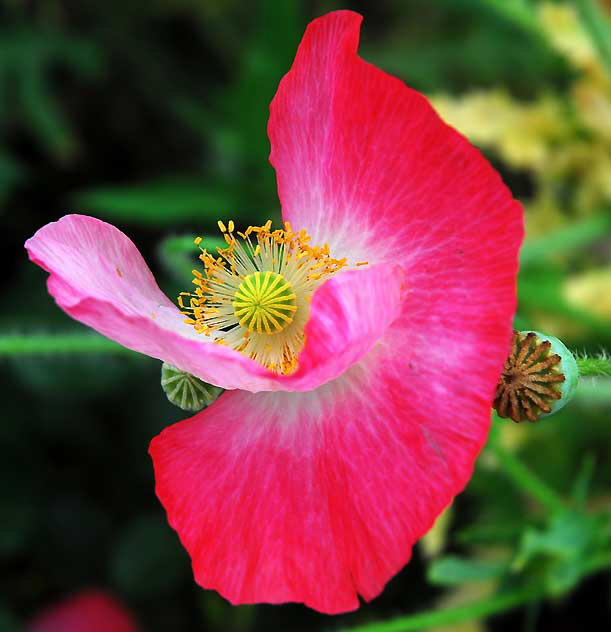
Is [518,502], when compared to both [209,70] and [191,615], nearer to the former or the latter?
[191,615]

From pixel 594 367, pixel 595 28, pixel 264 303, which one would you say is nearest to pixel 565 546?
pixel 594 367

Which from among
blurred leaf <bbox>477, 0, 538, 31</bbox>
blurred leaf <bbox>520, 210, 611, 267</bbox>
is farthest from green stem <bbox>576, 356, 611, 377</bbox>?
blurred leaf <bbox>477, 0, 538, 31</bbox>

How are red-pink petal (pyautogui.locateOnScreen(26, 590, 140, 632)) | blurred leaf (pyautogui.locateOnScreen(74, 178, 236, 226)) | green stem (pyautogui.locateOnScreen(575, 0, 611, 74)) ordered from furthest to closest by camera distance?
blurred leaf (pyautogui.locateOnScreen(74, 178, 236, 226)), red-pink petal (pyautogui.locateOnScreen(26, 590, 140, 632)), green stem (pyautogui.locateOnScreen(575, 0, 611, 74))

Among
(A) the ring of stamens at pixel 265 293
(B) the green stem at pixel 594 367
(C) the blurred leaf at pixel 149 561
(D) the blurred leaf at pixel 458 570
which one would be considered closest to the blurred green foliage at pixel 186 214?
(C) the blurred leaf at pixel 149 561

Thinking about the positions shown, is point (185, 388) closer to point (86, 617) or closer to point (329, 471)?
point (329, 471)

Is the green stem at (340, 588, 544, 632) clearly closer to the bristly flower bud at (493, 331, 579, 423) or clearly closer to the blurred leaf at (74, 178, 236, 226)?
the bristly flower bud at (493, 331, 579, 423)

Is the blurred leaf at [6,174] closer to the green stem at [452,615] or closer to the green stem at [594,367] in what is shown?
the green stem at [452,615]

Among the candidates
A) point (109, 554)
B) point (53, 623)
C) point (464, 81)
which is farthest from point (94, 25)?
point (53, 623)
